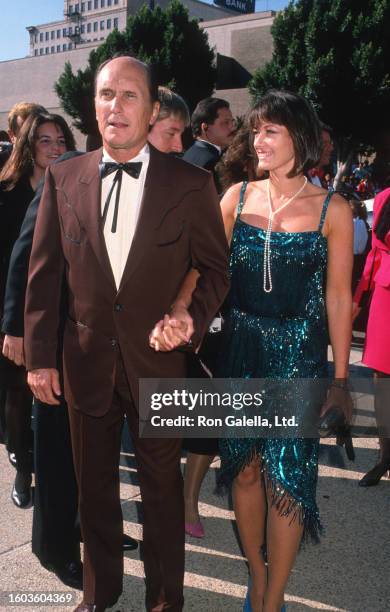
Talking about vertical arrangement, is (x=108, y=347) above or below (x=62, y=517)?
above

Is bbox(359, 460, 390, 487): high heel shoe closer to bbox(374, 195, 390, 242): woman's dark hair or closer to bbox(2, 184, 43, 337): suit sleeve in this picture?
bbox(374, 195, 390, 242): woman's dark hair

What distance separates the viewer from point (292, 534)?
8.02 ft

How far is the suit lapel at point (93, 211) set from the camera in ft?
7.18

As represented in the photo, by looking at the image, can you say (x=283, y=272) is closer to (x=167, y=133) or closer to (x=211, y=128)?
(x=167, y=133)

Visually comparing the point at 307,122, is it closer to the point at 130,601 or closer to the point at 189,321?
the point at 189,321

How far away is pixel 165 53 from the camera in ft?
123

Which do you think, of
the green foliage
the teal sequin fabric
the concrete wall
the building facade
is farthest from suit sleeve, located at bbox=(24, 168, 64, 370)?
the building facade

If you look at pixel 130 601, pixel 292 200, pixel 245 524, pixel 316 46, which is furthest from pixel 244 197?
pixel 316 46

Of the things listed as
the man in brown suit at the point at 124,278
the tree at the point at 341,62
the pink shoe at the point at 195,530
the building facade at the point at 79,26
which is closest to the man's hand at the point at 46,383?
the man in brown suit at the point at 124,278

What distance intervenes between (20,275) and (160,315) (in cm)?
79

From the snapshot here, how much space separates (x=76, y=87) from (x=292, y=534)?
4070cm

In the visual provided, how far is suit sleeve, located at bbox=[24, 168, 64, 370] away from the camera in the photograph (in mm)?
2320

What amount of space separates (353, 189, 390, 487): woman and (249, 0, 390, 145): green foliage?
27.0 m

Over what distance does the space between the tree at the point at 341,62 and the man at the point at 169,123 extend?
26490mm
